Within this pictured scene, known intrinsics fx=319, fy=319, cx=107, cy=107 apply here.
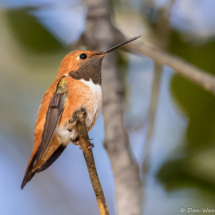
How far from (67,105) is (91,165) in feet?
1.98

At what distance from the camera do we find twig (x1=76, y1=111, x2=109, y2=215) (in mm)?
1137

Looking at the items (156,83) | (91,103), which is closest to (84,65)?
(91,103)

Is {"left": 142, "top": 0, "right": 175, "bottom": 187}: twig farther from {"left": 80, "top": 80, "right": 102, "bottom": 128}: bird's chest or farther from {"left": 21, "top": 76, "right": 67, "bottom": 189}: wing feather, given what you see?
{"left": 21, "top": 76, "right": 67, "bottom": 189}: wing feather

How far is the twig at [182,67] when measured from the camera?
1.79m

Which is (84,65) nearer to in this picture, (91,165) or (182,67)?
(182,67)

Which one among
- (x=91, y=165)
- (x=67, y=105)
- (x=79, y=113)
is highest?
(x=67, y=105)

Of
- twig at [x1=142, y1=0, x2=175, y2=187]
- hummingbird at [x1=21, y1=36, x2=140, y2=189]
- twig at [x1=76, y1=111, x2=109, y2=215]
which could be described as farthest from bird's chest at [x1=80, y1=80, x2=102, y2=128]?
twig at [x1=142, y1=0, x2=175, y2=187]

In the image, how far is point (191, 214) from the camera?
238 cm

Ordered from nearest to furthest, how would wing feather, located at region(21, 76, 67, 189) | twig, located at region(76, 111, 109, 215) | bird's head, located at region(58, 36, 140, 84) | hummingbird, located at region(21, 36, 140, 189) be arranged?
twig, located at region(76, 111, 109, 215), wing feather, located at region(21, 76, 67, 189), hummingbird, located at region(21, 36, 140, 189), bird's head, located at region(58, 36, 140, 84)

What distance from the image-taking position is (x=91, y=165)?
4.24 ft

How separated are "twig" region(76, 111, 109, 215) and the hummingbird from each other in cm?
13

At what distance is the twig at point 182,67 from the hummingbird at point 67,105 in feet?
1.08

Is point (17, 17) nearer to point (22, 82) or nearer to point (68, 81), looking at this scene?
point (22, 82)

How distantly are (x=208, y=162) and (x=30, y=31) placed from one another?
1800 millimetres
